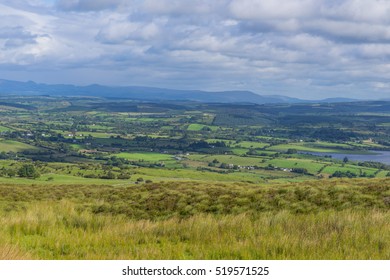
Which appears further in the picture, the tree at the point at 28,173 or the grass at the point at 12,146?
the grass at the point at 12,146

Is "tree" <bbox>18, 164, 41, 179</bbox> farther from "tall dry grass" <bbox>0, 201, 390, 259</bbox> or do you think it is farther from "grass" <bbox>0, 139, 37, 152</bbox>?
"grass" <bbox>0, 139, 37, 152</bbox>

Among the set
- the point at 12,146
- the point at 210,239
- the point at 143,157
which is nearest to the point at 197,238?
the point at 210,239

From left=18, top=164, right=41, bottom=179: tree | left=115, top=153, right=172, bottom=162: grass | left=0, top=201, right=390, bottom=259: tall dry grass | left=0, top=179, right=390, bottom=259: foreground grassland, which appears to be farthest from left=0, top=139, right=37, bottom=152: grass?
left=0, top=201, right=390, bottom=259: tall dry grass

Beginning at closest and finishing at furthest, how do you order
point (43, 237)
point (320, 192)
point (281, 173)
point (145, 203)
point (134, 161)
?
point (43, 237), point (320, 192), point (145, 203), point (281, 173), point (134, 161)

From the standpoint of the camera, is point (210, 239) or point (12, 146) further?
point (12, 146)

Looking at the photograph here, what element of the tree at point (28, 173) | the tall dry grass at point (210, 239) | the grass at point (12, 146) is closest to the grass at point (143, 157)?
the grass at point (12, 146)

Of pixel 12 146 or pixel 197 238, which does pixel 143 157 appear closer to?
pixel 12 146

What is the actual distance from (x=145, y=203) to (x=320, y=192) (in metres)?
9.34

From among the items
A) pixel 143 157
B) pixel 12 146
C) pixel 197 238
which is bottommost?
pixel 143 157

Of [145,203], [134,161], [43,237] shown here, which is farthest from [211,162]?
[43,237]

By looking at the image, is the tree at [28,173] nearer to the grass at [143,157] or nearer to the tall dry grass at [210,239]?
the grass at [143,157]

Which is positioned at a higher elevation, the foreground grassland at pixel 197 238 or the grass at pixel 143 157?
the foreground grassland at pixel 197 238

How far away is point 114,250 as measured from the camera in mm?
7598
